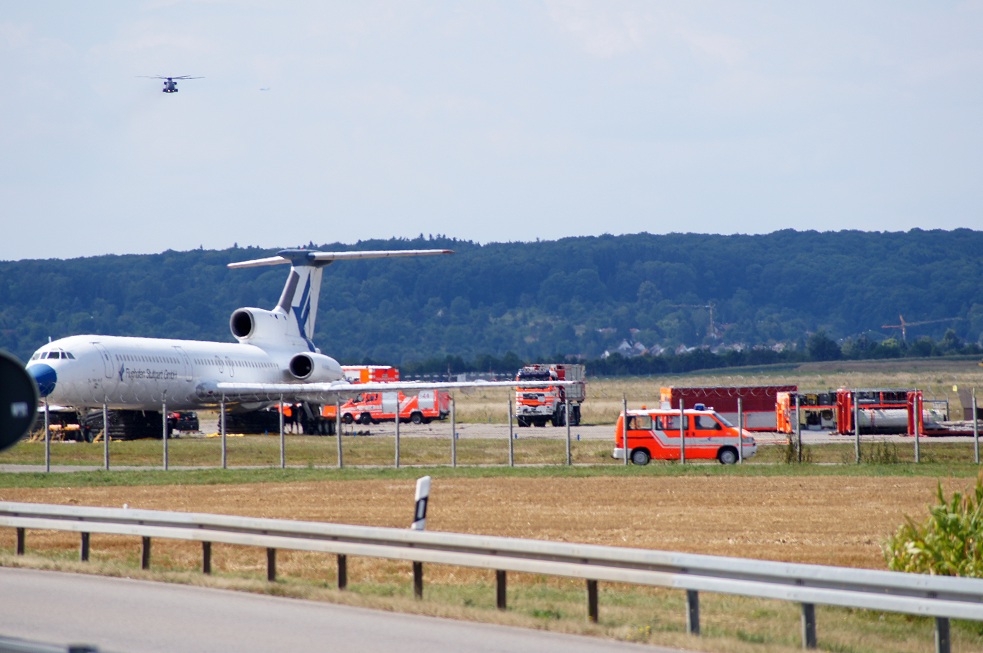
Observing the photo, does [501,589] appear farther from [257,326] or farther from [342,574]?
[257,326]

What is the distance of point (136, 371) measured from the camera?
4688 centimetres

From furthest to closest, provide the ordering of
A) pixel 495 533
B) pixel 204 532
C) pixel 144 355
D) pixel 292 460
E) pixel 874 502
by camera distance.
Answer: pixel 144 355 < pixel 292 460 < pixel 874 502 < pixel 495 533 < pixel 204 532

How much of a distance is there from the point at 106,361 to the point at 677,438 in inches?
835

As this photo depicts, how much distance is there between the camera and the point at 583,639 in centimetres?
1037

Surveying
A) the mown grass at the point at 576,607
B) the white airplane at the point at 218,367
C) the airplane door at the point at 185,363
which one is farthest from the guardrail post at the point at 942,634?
the airplane door at the point at 185,363

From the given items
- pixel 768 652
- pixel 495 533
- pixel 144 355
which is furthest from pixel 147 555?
pixel 144 355

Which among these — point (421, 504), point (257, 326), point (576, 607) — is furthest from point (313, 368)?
point (576, 607)

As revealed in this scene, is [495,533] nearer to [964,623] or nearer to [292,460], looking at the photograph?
[964,623]

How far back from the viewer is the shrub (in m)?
11.6

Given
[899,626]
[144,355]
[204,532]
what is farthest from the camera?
[144,355]

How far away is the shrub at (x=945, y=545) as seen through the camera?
11625 millimetres

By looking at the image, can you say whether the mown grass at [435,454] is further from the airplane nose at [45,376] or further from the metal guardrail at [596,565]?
the metal guardrail at [596,565]

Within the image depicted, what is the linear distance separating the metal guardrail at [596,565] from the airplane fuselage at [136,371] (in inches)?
1016

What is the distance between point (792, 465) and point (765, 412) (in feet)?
65.5
